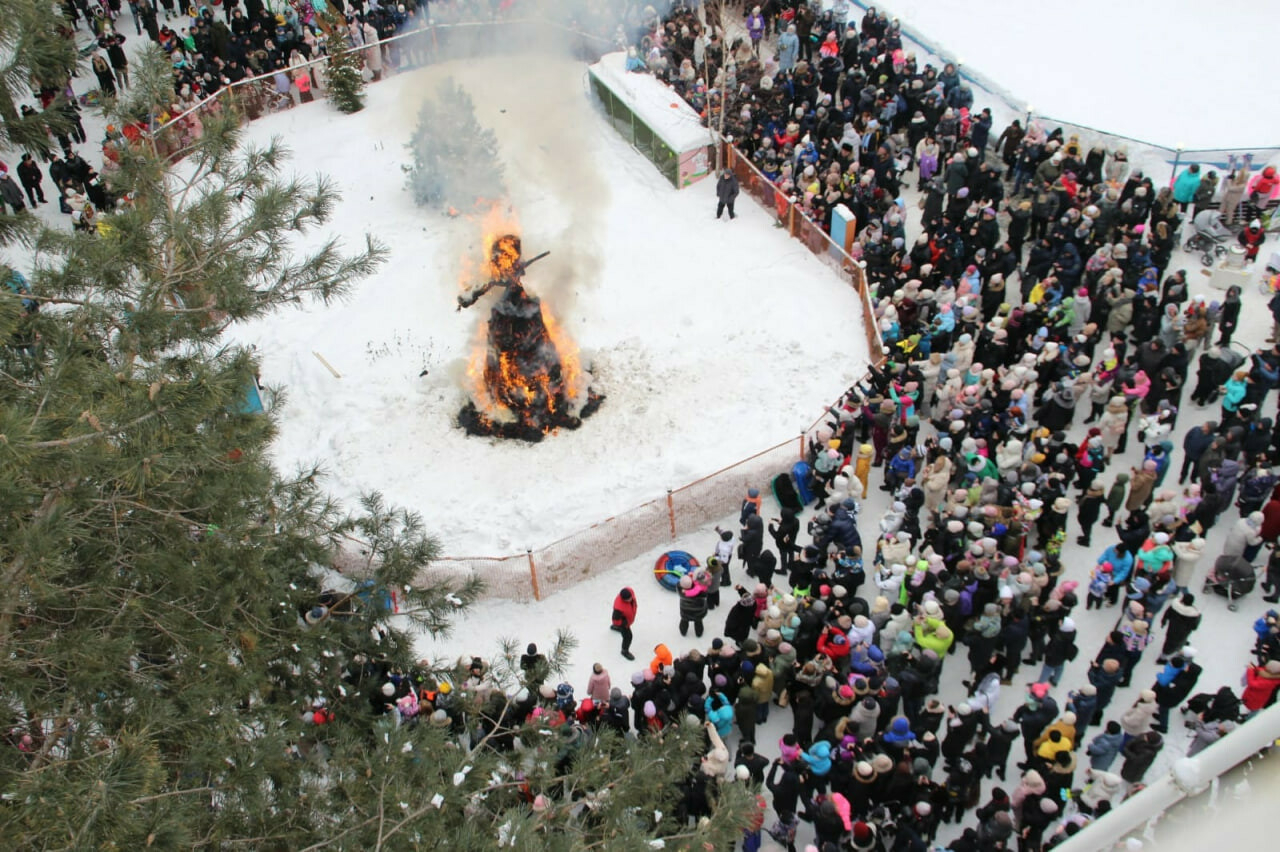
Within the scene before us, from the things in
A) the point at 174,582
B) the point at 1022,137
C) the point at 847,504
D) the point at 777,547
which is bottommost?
the point at 777,547

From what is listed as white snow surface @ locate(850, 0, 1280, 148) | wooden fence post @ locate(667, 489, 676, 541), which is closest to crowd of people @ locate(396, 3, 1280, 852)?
wooden fence post @ locate(667, 489, 676, 541)

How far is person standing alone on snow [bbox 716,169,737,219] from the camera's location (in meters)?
20.0

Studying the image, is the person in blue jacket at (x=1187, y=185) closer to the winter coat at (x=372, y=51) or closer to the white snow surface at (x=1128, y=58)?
the white snow surface at (x=1128, y=58)

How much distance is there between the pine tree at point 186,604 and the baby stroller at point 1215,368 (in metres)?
9.71

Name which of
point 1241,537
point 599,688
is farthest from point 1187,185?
point 599,688

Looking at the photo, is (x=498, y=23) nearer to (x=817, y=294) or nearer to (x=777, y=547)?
(x=817, y=294)

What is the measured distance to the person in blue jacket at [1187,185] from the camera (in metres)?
→ 17.6

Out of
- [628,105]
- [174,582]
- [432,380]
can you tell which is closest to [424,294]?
[432,380]

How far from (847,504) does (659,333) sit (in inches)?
233

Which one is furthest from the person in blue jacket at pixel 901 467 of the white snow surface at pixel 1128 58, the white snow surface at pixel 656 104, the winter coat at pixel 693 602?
the white snow surface at pixel 1128 58

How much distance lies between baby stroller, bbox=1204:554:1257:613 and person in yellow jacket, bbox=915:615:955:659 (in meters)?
3.40

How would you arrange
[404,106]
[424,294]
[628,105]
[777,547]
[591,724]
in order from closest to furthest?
1. [591,724]
2. [777,547]
3. [424,294]
4. [628,105]
5. [404,106]

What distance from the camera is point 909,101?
20.3 meters

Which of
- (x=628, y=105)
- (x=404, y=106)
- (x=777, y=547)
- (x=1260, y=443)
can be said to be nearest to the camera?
(x=1260, y=443)
